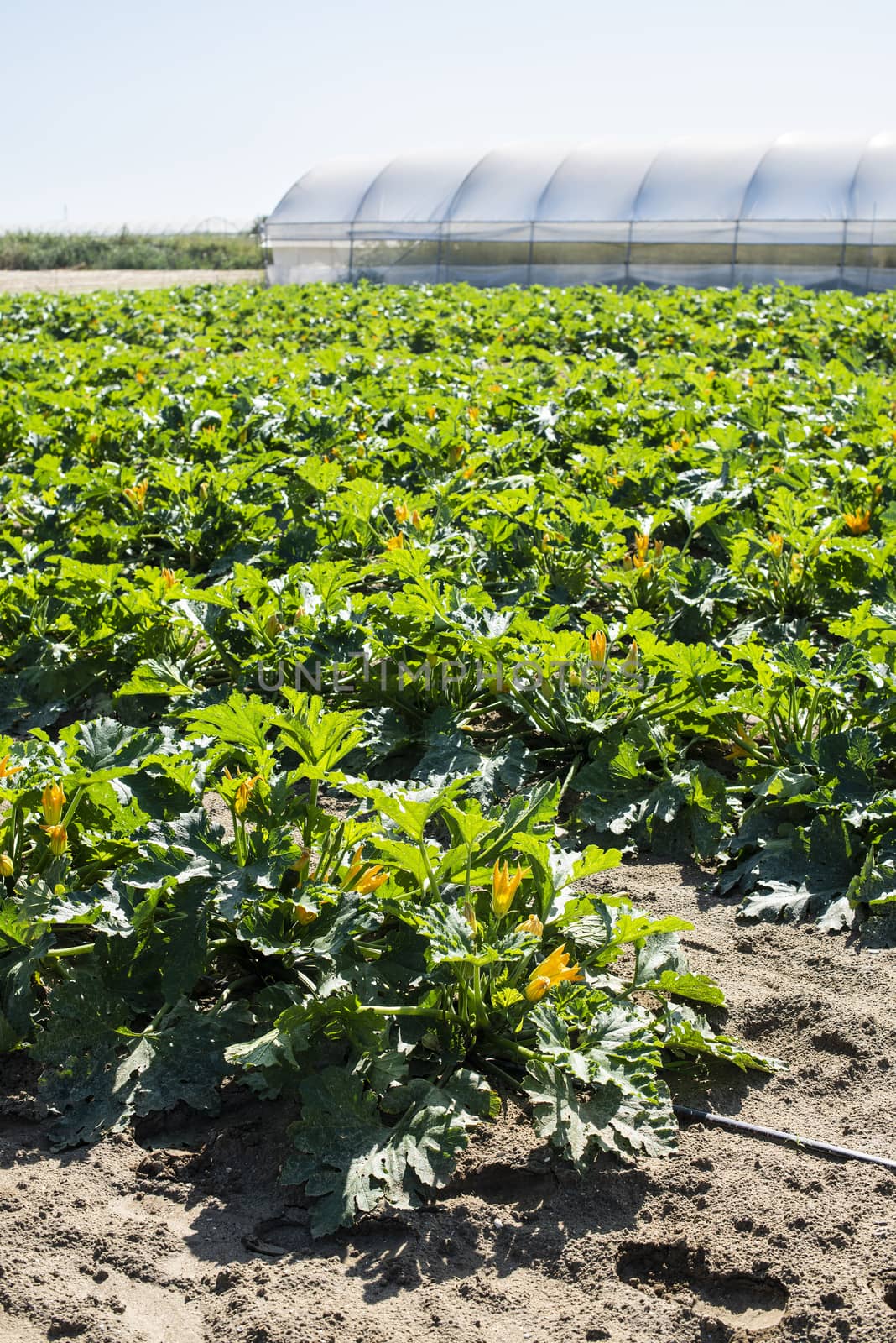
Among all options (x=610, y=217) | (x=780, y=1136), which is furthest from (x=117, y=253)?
(x=780, y=1136)

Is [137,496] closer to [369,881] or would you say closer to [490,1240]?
[369,881]

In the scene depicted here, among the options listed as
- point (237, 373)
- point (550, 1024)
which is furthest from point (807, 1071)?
point (237, 373)

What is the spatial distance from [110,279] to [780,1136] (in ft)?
115

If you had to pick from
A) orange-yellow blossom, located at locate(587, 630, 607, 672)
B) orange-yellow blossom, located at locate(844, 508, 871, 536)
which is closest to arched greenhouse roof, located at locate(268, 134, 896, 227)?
orange-yellow blossom, located at locate(844, 508, 871, 536)

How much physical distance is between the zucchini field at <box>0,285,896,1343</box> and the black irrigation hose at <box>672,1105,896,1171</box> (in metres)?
0.04

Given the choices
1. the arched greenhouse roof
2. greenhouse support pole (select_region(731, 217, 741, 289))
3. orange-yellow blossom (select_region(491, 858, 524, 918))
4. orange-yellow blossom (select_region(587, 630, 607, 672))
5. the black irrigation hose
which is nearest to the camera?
the black irrigation hose

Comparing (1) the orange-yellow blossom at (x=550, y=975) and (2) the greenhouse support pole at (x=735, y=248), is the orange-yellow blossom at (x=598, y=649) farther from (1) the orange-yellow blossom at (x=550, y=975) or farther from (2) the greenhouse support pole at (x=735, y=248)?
(2) the greenhouse support pole at (x=735, y=248)

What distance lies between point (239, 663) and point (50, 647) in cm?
79

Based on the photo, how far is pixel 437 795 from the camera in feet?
8.80

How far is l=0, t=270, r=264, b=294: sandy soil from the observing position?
30.0 m

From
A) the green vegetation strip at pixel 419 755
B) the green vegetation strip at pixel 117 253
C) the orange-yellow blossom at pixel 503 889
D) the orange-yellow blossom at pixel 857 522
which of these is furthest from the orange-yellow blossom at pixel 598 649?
the green vegetation strip at pixel 117 253

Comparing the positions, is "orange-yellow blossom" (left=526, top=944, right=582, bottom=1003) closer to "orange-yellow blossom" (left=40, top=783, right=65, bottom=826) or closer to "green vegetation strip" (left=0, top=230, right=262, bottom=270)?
"orange-yellow blossom" (left=40, top=783, right=65, bottom=826)

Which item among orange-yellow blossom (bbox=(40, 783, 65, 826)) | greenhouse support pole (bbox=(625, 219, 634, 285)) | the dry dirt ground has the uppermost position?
greenhouse support pole (bbox=(625, 219, 634, 285))

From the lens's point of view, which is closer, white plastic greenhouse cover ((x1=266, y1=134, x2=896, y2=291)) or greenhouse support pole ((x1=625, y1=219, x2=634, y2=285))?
white plastic greenhouse cover ((x1=266, y1=134, x2=896, y2=291))
